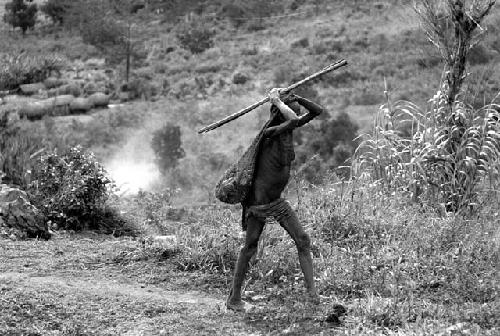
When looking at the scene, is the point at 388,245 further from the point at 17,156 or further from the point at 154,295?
the point at 17,156

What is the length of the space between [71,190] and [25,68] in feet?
66.9

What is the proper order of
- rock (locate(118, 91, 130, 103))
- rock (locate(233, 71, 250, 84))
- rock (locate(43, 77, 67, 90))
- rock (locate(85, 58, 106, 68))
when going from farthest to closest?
rock (locate(85, 58, 106, 68)), rock (locate(233, 71, 250, 84)), rock (locate(43, 77, 67, 90)), rock (locate(118, 91, 130, 103))

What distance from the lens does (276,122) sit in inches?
229

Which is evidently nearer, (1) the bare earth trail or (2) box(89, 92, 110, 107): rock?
(1) the bare earth trail

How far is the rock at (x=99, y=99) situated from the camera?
26.1 metres

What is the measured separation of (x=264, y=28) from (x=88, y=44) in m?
8.49

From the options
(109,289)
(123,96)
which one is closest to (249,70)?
(123,96)

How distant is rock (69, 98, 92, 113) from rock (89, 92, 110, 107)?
0.34 metres

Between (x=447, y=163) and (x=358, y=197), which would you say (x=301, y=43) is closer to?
(x=447, y=163)

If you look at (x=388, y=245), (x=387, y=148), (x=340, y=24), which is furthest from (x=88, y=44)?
(x=388, y=245)

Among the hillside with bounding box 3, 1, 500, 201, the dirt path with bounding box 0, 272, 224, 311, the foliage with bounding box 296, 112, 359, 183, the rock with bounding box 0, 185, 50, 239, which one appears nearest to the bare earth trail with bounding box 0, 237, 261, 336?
the dirt path with bounding box 0, 272, 224, 311

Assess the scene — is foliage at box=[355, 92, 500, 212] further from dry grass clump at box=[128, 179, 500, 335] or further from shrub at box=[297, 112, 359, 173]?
shrub at box=[297, 112, 359, 173]

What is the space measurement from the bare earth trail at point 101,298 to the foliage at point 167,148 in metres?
11.2

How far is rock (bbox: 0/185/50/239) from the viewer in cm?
870
